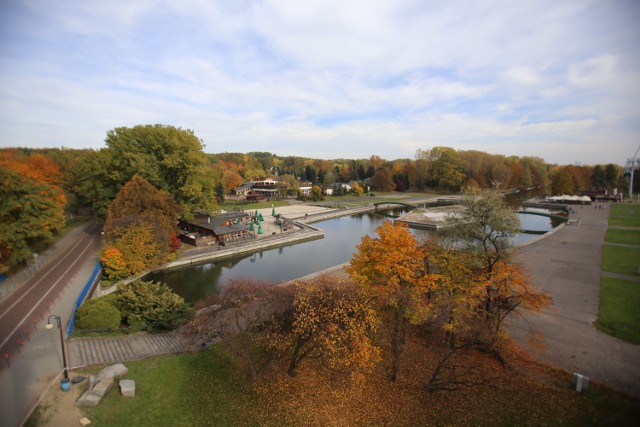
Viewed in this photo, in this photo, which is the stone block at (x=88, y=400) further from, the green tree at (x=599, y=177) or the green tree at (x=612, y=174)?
the green tree at (x=599, y=177)

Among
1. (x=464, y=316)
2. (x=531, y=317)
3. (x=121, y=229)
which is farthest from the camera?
(x=121, y=229)

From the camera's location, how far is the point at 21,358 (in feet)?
35.8

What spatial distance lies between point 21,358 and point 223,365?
23.6 ft

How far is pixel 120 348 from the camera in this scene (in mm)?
12117

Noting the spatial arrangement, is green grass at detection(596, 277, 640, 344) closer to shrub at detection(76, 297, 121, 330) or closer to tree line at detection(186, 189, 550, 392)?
tree line at detection(186, 189, 550, 392)

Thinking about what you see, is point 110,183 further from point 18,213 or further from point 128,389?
point 128,389

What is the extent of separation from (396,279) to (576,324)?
8.93 metres

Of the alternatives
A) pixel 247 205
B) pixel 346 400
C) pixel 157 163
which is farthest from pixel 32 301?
pixel 247 205

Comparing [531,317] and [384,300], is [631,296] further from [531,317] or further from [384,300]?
[384,300]

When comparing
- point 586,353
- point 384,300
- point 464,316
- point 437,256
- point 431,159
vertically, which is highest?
point 431,159

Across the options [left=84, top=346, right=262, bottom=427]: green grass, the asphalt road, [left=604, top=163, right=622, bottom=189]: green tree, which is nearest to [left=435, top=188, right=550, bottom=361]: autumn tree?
[left=84, top=346, right=262, bottom=427]: green grass

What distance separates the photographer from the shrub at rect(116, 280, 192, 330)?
13.8 meters

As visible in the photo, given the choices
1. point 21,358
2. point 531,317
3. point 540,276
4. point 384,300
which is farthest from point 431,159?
point 21,358

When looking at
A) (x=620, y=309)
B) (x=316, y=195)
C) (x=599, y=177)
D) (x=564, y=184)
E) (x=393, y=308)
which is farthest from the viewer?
(x=599, y=177)
